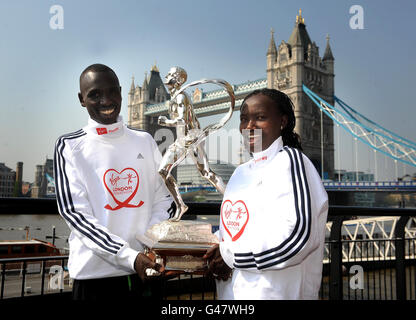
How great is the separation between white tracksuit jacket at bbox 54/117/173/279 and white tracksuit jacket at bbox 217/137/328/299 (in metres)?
0.30

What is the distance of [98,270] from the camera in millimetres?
1155

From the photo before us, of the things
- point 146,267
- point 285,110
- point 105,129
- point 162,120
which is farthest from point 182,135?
point 146,267

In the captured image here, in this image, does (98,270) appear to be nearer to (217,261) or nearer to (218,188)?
(217,261)

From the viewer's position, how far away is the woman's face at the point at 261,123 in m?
1.15

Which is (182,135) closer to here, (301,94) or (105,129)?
(105,129)

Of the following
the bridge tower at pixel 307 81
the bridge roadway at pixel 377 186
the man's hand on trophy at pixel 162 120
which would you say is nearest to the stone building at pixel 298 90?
the bridge tower at pixel 307 81

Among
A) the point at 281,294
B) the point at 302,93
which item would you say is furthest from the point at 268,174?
the point at 302,93

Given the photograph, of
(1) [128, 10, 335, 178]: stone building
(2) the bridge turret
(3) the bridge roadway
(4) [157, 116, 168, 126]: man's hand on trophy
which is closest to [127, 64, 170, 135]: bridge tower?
(1) [128, 10, 335, 178]: stone building

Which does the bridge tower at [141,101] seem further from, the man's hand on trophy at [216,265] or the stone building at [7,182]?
the man's hand on trophy at [216,265]

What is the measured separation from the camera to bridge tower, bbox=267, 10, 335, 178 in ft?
111

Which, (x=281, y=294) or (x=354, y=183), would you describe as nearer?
(x=281, y=294)

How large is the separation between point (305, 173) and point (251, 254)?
0.27 meters
